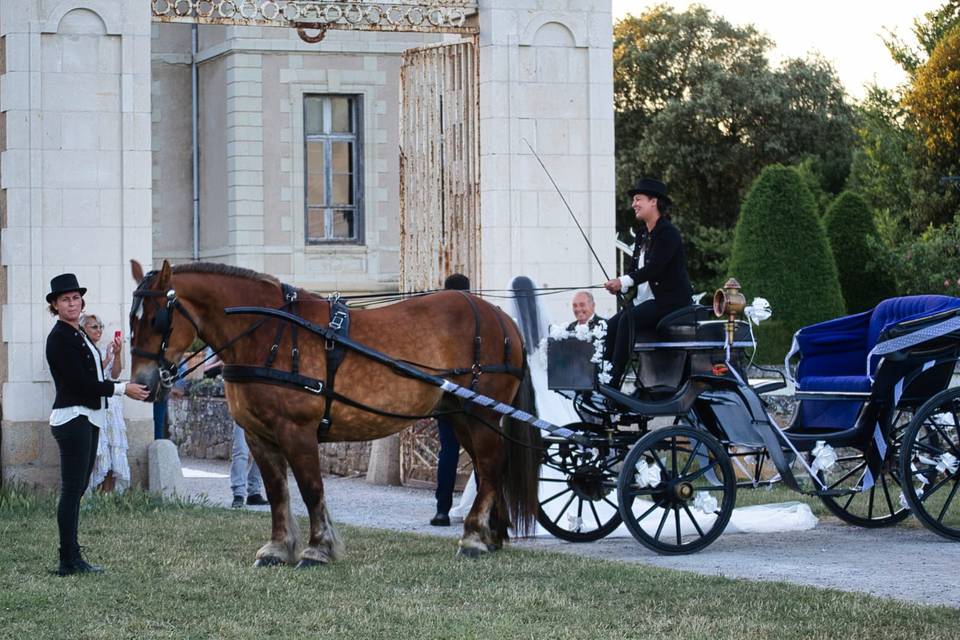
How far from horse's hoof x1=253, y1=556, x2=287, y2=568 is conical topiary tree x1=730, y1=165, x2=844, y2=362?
1433cm

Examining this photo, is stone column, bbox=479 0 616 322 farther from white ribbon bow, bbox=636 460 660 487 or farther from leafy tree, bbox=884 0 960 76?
leafy tree, bbox=884 0 960 76

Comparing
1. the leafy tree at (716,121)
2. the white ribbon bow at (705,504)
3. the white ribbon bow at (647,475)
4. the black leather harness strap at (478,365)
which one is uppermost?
the leafy tree at (716,121)

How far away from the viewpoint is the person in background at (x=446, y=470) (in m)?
11.4

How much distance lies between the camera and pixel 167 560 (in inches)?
360

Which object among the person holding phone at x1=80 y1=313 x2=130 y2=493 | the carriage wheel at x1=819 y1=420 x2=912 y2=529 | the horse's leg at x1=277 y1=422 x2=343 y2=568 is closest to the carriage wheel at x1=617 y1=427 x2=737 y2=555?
the carriage wheel at x1=819 y1=420 x2=912 y2=529

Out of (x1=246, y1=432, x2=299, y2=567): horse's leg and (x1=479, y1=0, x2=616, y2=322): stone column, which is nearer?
(x1=246, y1=432, x2=299, y2=567): horse's leg

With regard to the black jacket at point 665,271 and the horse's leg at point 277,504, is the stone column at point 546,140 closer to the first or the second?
the black jacket at point 665,271

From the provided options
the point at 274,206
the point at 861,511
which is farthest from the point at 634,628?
the point at 274,206

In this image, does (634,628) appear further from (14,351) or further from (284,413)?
(14,351)

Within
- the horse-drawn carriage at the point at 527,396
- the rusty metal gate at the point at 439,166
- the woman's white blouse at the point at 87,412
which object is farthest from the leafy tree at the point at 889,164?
the woman's white blouse at the point at 87,412

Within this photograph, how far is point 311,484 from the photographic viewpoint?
9.09 metres

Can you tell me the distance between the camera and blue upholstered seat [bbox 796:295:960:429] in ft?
33.8

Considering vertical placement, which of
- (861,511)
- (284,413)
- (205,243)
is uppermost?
(205,243)

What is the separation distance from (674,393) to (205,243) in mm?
19512
